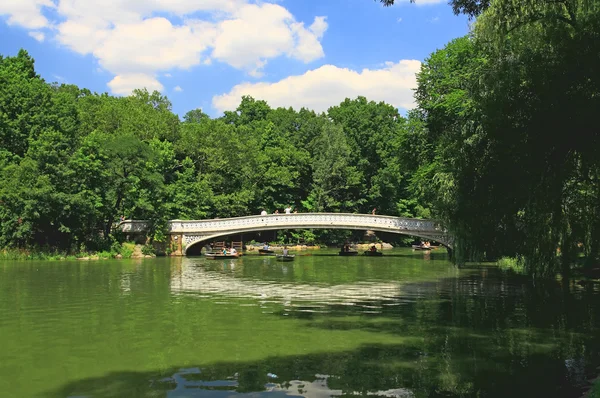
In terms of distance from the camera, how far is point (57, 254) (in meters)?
37.5

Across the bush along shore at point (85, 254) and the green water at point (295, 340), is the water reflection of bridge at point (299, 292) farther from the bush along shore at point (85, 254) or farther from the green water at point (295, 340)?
the bush along shore at point (85, 254)

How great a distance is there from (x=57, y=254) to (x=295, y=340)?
3099cm

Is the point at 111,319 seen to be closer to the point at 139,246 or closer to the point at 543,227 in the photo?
the point at 543,227

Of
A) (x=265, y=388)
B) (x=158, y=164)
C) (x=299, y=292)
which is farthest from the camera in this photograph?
(x=158, y=164)

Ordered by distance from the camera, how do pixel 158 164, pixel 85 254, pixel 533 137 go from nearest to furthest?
pixel 533 137 < pixel 85 254 < pixel 158 164

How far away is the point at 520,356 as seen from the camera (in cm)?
1004

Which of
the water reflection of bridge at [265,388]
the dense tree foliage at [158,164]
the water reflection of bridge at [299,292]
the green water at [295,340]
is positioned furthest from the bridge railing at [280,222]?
the water reflection of bridge at [265,388]

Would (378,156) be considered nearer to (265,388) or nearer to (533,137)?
(533,137)

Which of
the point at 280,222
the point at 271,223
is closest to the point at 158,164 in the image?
the point at 271,223

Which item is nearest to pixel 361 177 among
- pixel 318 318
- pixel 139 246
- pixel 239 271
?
pixel 139 246

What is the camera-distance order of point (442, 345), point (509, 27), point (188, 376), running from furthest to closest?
point (509, 27)
point (442, 345)
point (188, 376)

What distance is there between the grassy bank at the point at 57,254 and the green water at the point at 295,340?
15553mm

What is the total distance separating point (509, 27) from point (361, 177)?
48.9m

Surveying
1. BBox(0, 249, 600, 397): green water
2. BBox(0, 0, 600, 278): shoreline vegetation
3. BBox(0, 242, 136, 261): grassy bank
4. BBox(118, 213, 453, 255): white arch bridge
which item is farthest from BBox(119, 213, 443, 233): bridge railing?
BBox(0, 249, 600, 397): green water
